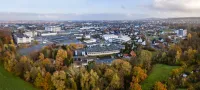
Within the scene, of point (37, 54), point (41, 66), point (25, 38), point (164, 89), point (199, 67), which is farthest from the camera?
point (25, 38)

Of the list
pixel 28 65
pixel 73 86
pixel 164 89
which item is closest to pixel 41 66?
pixel 28 65

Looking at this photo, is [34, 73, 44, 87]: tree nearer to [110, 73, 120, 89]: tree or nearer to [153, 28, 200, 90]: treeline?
[110, 73, 120, 89]: tree

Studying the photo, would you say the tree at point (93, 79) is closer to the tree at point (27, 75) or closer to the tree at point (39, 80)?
the tree at point (39, 80)

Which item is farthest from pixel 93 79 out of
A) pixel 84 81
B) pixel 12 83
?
pixel 12 83

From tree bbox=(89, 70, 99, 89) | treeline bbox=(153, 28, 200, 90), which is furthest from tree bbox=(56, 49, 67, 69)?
treeline bbox=(153, 28, 200, 90)

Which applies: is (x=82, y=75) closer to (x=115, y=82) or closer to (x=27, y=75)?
(x=115, y=82)

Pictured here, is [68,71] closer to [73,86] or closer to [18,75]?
[73,86]
